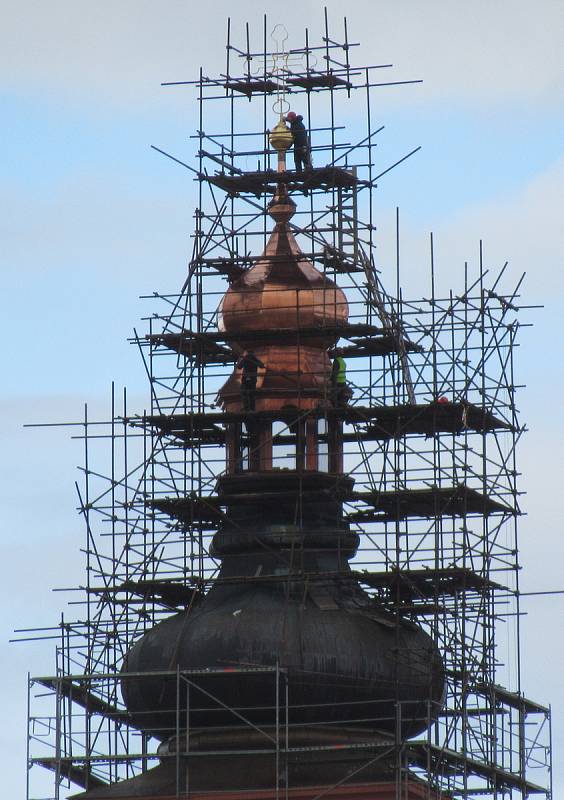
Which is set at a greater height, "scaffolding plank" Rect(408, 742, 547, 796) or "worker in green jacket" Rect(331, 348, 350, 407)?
"worker in green jacket" Rect(331, 348, 350, 407)

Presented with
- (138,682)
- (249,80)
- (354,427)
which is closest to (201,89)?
(249,80)

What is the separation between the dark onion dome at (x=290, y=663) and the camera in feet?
292

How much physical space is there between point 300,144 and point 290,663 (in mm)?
15122

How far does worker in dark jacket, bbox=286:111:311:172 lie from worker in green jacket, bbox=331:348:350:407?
20.1 ft

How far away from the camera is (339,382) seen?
307 ft

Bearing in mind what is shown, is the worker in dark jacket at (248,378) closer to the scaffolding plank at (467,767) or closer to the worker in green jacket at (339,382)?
the worker in green jacket at (339,382)

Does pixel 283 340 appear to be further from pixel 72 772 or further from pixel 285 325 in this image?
pixel 72 772

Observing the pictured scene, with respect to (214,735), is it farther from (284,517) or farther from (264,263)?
(264,263)

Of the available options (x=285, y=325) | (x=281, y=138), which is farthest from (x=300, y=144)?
(x=285, y=325)

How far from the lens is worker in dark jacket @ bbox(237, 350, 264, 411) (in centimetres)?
9319

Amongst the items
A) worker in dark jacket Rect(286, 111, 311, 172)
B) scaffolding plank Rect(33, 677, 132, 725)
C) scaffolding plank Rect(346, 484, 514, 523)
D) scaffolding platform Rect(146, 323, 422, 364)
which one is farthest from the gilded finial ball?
scaffolding plank Rect(33, 677, 132, 725)

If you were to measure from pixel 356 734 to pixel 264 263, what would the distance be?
12437 millimetres

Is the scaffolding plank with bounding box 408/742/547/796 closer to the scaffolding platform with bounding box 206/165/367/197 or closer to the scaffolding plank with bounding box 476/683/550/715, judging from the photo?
the scaffolding plank with bounding box 476/683/550/715

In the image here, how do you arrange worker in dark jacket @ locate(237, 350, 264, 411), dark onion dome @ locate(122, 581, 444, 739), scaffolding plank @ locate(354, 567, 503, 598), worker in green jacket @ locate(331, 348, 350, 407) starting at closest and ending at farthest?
dark onion dome @ locate(122, 581, 444, 739) < scaffolding plank @ locate(354, 567, 503, 598) < worker in dark jacket @ locate(237, 350, 264, 411) < worker in green jacket @ locate(331, 348, 350, 407)
